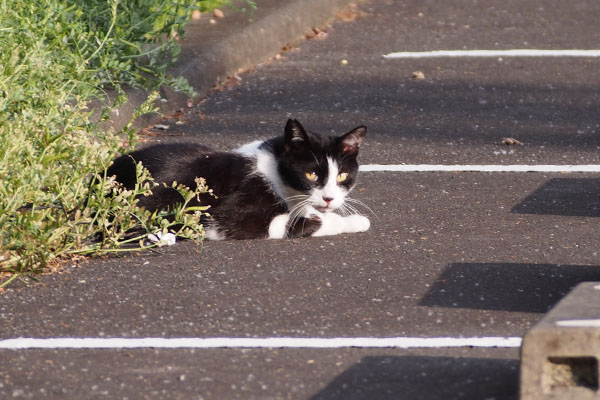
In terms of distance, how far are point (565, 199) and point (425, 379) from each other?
2.58 m

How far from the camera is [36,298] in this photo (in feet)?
15.0

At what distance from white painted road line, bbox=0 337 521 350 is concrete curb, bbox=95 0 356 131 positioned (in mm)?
3039

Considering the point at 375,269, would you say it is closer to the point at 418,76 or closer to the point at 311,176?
the point at 311,176

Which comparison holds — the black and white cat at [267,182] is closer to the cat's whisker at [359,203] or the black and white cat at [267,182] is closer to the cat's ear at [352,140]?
the cat's ear at [352,140]

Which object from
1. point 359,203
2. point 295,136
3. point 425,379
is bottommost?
point 359,203

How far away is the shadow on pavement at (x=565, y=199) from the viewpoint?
18.7 feet

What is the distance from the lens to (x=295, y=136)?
5.52m

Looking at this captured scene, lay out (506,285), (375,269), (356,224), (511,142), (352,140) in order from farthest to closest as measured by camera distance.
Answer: (511,142) < (352,140) < (356,224) < (375,269) < (506,285)

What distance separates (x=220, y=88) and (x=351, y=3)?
3.56 meters

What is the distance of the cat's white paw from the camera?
5449mm

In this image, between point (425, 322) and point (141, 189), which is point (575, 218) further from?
point (141, 189)

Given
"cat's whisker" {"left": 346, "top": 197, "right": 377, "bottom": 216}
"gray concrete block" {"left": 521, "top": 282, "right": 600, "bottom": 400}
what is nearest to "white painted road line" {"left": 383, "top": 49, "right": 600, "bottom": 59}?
"cat's whisker" {"left": 346, "top": 197, "right": 377, "bottom": 216}

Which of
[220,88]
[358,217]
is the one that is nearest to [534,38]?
[220,88]

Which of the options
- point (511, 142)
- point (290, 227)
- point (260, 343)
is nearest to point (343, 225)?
point (290, 227)
